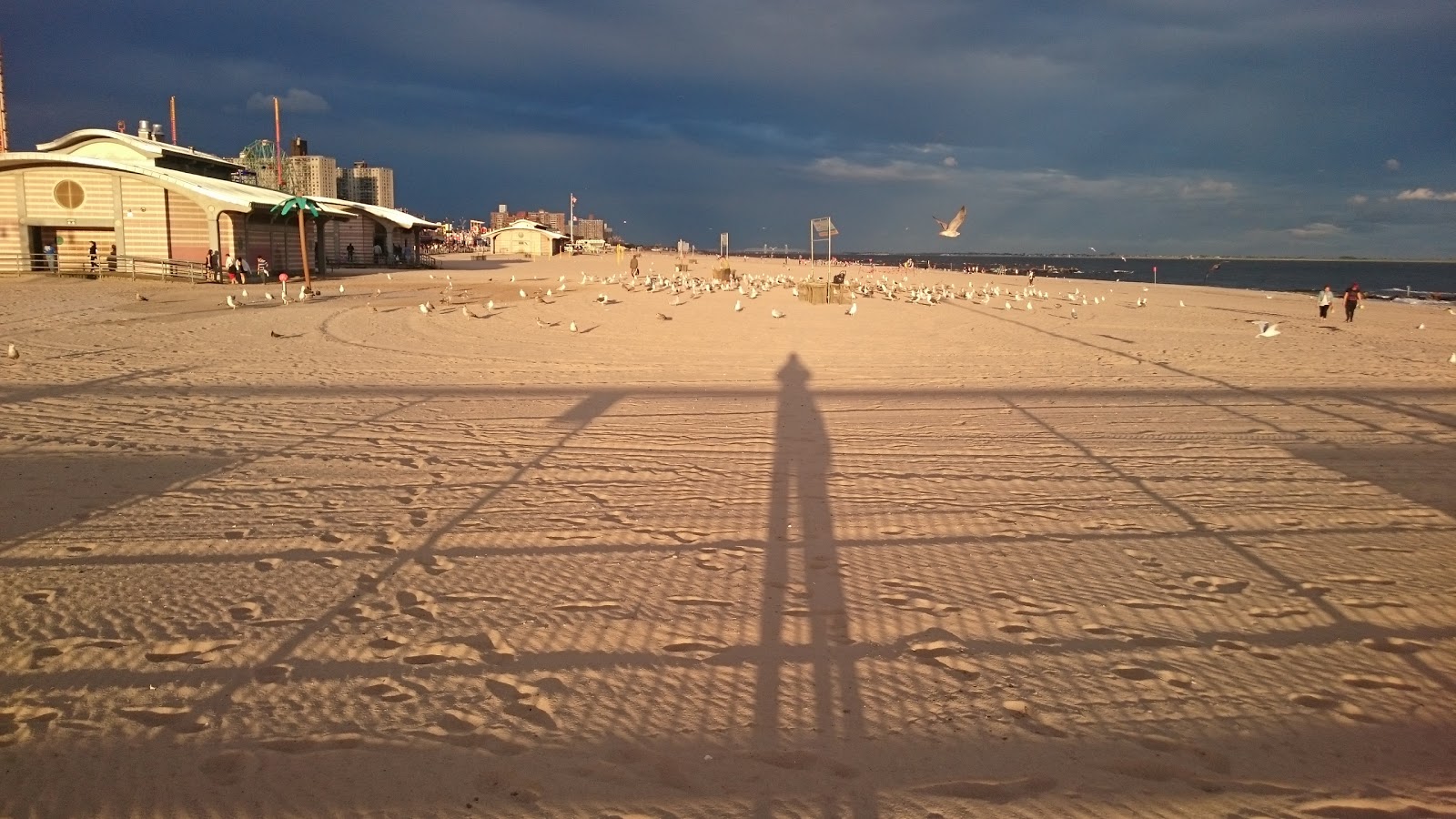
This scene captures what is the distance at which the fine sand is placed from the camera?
3.33m

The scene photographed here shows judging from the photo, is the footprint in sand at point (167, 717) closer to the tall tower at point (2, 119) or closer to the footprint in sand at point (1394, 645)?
the footprint in sand at point (1394, 645)

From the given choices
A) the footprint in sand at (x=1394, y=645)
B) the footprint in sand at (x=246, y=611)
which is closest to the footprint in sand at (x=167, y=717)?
the footprint in sand at (x=246, y=611)

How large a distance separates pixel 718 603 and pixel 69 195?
33338mm

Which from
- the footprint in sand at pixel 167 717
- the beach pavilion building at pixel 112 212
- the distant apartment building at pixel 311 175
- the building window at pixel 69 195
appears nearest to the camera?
the footprint in sand at pixel 167 717

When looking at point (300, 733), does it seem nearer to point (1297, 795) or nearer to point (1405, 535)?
point (1297, 795)

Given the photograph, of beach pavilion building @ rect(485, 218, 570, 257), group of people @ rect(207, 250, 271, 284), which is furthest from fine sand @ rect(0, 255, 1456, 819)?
beach pavilion building @ rect(485, 218, 570, 257)

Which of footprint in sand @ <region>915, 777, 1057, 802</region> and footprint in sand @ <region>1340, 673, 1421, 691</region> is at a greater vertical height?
footprint in sand @ <region>1340, 673, 1421, 691</region>

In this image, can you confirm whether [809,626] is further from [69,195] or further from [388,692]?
[69,195]

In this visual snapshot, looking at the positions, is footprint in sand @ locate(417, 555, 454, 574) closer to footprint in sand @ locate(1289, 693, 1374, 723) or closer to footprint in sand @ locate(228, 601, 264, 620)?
footprint in sand @ locate(228, 601, 264, 620)

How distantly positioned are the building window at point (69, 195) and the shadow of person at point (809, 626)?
3109 cm

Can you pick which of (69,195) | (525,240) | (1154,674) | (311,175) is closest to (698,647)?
(1154,674)

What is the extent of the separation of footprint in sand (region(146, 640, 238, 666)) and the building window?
32.0m

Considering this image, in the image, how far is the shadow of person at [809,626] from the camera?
3.59 metres

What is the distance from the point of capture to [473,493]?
6.85 meters
